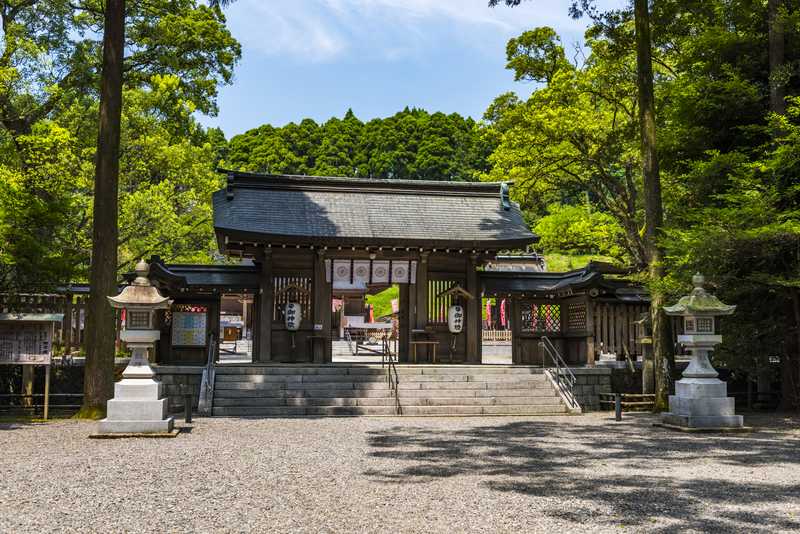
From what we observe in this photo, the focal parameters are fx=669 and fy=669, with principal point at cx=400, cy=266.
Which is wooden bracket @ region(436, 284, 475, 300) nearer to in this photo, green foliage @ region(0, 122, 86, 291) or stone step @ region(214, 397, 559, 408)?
stone step @ region(214, 397, 559, 408)

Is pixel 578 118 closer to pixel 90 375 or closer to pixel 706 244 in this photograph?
pixel 706 244

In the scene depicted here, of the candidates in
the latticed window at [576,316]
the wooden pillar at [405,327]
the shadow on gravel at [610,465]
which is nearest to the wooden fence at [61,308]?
the shadow on gravel at [610,465]

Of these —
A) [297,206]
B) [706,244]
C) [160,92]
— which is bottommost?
[706,244]

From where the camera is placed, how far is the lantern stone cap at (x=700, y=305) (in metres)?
11.3

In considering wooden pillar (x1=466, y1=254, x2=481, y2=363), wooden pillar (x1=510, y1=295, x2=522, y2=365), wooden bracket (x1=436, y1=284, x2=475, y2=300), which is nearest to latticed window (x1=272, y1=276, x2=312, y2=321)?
wooden bracket (x1=436, y1=284, x2=475, y2=300)

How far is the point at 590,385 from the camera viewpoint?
51.9ft

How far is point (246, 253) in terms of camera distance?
1750cm

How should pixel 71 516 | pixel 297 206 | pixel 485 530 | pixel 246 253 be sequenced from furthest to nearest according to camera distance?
pixel 297 206 → pixel 246 253 → pixel 71 516 → pixel 485 530

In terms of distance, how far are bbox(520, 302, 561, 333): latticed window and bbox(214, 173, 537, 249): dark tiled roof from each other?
198cm

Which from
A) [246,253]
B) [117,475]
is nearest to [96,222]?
[246,253]

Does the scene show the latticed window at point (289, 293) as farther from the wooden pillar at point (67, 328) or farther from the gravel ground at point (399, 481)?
the gravel ground at point (399, 481)

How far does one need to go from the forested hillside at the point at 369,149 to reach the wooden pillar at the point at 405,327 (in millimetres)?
35283

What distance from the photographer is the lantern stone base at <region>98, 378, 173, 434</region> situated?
10.4 meters

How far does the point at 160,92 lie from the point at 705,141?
15775 millimetres
